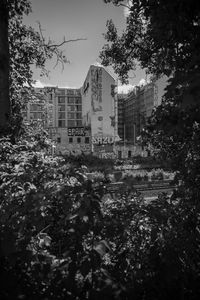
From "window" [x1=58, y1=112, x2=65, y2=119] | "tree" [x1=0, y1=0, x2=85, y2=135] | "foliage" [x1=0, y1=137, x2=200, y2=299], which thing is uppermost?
"window" [x1=58, y1=112, x2=65, y2=119]

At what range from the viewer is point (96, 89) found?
228ft

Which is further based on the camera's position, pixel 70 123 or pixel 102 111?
pixel 70 123

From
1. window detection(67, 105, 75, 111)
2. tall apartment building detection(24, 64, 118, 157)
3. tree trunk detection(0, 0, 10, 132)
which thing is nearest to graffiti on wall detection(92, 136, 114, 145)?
tall apartment building detection(24, 64, 118, 157)

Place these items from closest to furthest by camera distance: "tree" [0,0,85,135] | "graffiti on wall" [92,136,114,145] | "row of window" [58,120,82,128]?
1. "tree" [0,0,85,135]
2. "graffiti on wall" [92,136,114,145]
3. "row of window" [58,120,82,128]

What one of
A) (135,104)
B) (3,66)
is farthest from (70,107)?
(3,66)

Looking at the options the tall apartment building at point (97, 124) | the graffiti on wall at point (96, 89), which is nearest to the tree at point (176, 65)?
the tall apartment building at point (97, 124)

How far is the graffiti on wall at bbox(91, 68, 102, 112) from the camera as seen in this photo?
69.2m

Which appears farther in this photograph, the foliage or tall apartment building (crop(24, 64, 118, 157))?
tall apartment building (crop(24, 64, 118, 157))

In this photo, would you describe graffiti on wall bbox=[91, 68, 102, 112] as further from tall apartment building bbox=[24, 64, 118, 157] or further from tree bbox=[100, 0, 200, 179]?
tree bbox=[100, 0, 200, 179]

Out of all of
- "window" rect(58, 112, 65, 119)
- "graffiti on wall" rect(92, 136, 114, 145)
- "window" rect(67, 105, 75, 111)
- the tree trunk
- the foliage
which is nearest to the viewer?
the foliage

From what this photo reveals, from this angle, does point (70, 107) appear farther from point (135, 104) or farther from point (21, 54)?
point (21, 54)

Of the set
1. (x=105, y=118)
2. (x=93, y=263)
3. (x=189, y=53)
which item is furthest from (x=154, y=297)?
(x=105, y=118)

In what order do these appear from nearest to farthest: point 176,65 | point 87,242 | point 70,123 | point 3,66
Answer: point 87,242
point 176,65
point 3,66
point 70,123

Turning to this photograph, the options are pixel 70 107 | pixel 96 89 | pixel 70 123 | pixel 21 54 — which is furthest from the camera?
pixel 70 123
